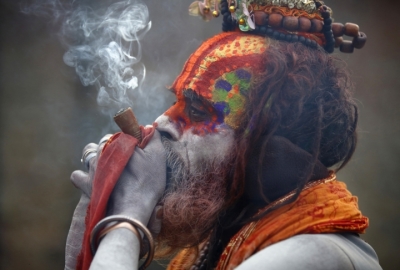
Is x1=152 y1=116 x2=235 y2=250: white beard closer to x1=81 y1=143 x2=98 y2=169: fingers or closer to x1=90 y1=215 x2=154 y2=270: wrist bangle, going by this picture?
x1=90 y1=215 x2=154 y2=270: wrist bangle

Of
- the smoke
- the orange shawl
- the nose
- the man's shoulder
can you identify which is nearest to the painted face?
the nose

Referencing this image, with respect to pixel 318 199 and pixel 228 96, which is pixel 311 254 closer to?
pixel 318 199

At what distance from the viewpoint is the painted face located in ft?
5.67

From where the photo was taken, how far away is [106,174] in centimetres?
162

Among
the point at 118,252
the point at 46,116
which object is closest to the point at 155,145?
the point at 118,252

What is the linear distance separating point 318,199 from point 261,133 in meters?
0.30

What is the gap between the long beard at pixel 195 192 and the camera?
5.62 ft

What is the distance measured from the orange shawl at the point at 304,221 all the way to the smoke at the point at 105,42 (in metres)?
2.01

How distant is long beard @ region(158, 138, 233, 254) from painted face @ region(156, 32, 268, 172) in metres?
0.02

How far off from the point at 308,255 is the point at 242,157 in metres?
0.43

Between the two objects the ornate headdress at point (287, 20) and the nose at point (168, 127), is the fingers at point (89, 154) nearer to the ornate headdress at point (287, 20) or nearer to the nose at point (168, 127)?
the nose at point (168, 127)

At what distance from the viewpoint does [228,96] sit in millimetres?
1729

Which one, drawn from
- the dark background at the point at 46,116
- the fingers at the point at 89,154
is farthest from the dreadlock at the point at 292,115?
the dark background at the point at 46,116

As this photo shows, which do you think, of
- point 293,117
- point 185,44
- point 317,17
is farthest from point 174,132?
point 185,44
